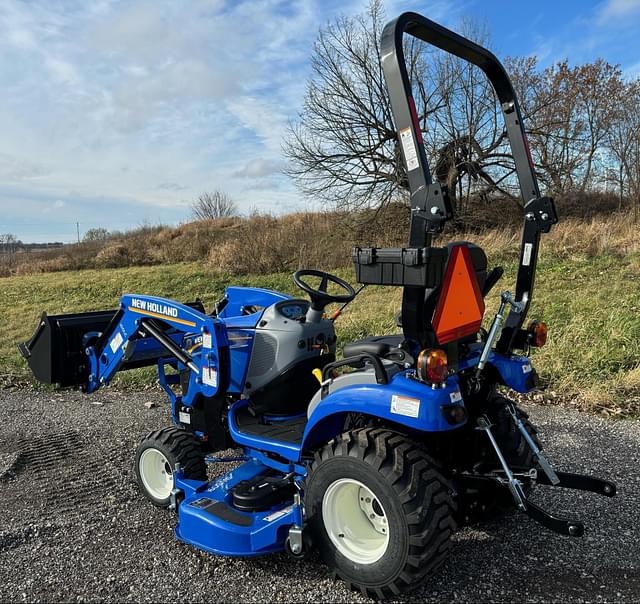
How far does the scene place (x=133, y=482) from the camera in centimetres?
417

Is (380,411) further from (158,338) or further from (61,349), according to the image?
(61,349)

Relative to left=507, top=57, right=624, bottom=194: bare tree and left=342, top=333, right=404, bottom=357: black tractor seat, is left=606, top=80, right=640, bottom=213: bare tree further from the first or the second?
left=342, top=333, right=404, bottom=357: black tractor seat

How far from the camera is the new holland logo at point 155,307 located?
3648 millimetres

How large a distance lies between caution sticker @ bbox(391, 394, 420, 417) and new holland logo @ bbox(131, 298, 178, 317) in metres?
1.70

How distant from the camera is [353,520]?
9.07ft

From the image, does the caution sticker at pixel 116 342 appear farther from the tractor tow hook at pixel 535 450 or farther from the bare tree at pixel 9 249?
the bare tree at pixel 9 249

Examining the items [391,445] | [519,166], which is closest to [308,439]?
[391,445]

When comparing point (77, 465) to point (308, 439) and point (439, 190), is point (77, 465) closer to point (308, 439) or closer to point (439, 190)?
point (308, 439)

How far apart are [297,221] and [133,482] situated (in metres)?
17.3

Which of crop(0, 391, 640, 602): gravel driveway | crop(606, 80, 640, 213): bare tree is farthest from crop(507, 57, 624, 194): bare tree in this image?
crop(0, 391, 640, 602): gravel driveway

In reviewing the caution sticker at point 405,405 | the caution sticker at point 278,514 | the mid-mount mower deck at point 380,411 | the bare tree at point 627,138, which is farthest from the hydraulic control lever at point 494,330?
the bare tree at point 627,138

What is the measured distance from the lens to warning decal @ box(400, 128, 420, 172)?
2.34 meters

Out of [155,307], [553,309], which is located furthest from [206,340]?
[553,309]

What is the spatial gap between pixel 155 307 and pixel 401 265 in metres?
2.01
